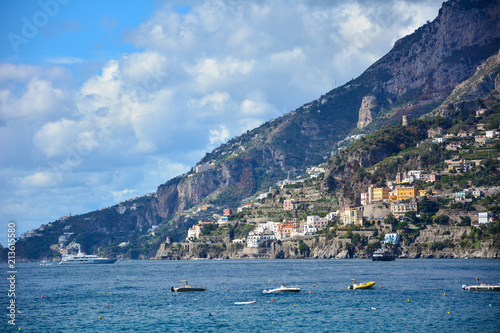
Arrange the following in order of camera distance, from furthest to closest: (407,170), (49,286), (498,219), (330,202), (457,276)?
(330,202) → (407,170) → (498,219) → (49,286) → (457,276)

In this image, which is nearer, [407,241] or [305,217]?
[407,241]

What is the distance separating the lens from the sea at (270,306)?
55.4 m

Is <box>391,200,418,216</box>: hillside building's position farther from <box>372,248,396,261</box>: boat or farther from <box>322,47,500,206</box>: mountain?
<box>372,248,396,261</box>: boat

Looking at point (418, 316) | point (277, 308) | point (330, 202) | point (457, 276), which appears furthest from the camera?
point (330, 202)

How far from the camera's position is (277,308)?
6475cm

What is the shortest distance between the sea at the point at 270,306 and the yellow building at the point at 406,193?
204 ft

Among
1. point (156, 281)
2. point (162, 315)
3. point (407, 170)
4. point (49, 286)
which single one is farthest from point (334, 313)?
point (407, 170)

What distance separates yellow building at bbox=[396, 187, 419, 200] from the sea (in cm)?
6206

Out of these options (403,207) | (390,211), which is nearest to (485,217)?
(403,207)

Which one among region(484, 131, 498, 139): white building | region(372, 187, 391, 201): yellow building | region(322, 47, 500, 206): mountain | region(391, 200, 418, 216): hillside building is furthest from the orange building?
region(484, 131, 498, 139): white building

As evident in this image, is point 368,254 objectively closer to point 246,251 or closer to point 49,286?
point 246,251

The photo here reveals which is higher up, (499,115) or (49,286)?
(499,115)

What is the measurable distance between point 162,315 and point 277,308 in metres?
11.0

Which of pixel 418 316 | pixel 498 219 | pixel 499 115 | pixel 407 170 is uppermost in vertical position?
pixel 499 115
